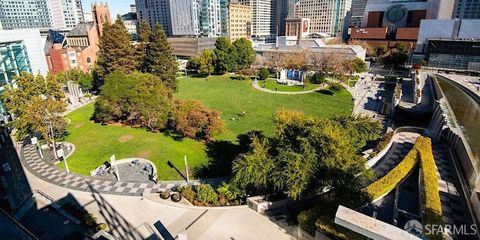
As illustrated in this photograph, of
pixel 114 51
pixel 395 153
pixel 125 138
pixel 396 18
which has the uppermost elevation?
pixel 396 18

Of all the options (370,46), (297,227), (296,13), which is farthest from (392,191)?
(296,13)

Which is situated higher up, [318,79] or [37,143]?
[318,79]

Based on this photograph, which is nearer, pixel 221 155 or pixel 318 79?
pixel 221 155

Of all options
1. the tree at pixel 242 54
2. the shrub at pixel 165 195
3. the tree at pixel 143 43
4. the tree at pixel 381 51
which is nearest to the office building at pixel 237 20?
the tree at pixel 242 54

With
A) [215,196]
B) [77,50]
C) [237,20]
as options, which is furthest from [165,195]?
[237,20]

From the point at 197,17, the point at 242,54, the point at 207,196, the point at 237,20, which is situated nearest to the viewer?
the point at 207,196

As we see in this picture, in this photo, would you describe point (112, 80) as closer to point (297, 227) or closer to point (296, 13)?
point (297, 227)

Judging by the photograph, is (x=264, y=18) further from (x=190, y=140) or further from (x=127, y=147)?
(x=127, y=147)
